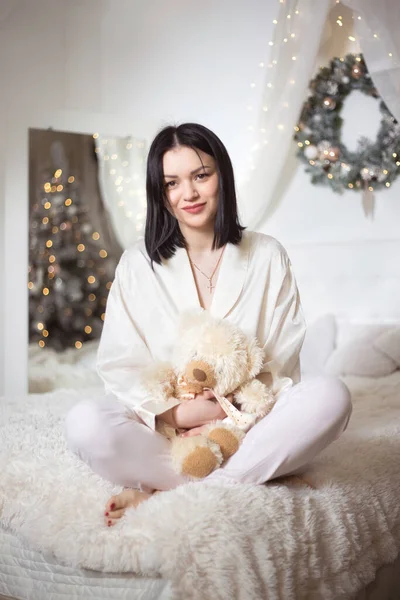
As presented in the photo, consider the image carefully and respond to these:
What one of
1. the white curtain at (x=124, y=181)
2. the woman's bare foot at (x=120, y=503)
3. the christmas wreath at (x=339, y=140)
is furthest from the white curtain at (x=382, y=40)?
the woman's bare foot at (x=120, y=503)

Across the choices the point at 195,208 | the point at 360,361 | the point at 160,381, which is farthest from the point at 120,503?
the point at 360,361

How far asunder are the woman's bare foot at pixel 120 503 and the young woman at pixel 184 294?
0.12 ft

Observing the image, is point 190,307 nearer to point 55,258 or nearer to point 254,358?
point 254,358

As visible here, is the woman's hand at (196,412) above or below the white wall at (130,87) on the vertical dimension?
below

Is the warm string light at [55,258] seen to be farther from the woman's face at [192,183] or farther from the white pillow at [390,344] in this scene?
the woman's face at [192,183]

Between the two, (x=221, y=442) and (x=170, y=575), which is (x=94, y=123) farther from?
(x=170, y=575)

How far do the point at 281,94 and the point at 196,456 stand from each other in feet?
6.93

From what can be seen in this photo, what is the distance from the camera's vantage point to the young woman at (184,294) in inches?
63.4

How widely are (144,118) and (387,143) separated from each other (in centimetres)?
139

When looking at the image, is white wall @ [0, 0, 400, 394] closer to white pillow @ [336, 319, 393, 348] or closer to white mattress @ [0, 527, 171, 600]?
white pillow @ [336, 319, 393, 348]

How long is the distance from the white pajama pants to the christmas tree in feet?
6.94

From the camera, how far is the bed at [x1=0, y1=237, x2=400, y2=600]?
4.14 feet

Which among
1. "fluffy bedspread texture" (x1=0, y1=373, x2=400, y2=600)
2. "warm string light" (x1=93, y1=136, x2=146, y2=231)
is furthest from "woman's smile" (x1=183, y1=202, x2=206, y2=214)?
"warm string light" (x1=93, y1=136, x2=146, y2=231)

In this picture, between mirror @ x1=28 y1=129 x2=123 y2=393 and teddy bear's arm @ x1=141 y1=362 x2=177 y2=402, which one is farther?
mirror @ x1=28 y1=129 x2=123 y2=393
